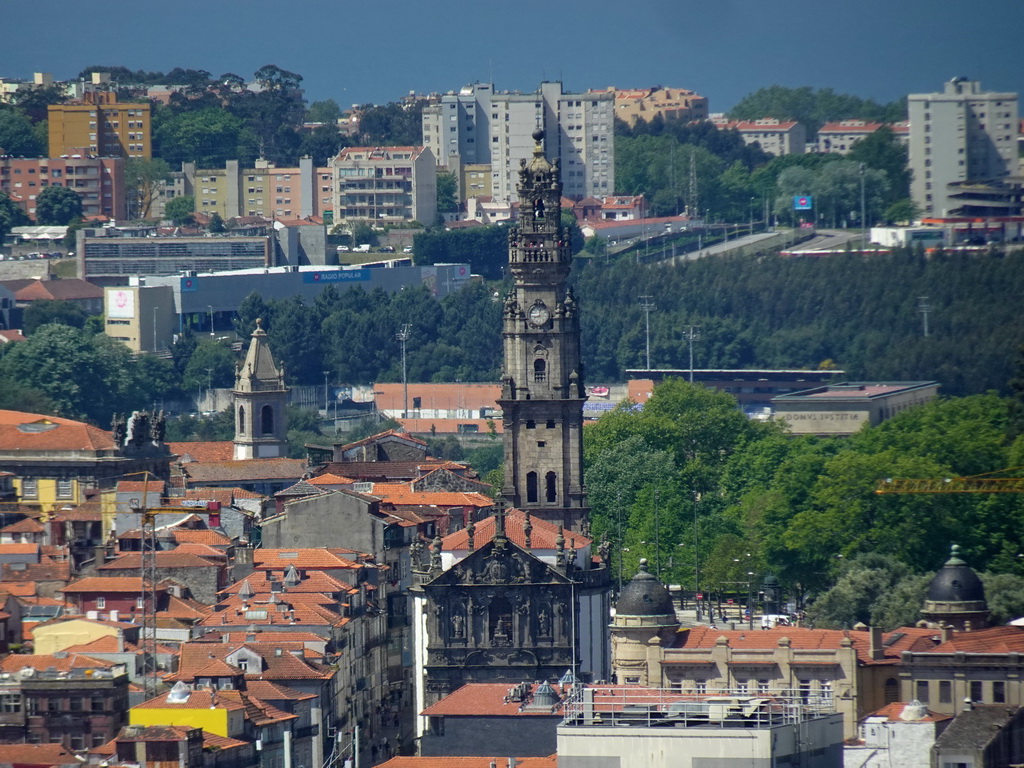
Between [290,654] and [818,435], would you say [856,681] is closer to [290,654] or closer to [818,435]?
[290,654]

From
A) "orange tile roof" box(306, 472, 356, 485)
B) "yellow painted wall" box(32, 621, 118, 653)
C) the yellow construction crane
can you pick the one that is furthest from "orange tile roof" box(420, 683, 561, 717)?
"orange tile roof" box(306, 472, 356, 485)

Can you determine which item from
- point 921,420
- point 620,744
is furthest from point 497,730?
point 921,420

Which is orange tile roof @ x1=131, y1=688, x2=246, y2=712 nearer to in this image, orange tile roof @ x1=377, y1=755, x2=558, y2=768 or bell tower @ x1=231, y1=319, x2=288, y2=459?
orange tile roof @ x1=377, y1=755, x2=558, y2=768

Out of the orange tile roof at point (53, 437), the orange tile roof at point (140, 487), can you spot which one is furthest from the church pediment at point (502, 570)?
the orange tile roof at point (53, 437)

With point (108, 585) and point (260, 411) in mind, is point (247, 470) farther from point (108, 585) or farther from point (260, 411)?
point (108, 585)

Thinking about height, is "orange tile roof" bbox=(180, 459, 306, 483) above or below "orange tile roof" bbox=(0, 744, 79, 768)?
above

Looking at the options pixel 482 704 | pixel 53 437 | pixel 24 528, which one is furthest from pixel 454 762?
pixel 53 437
